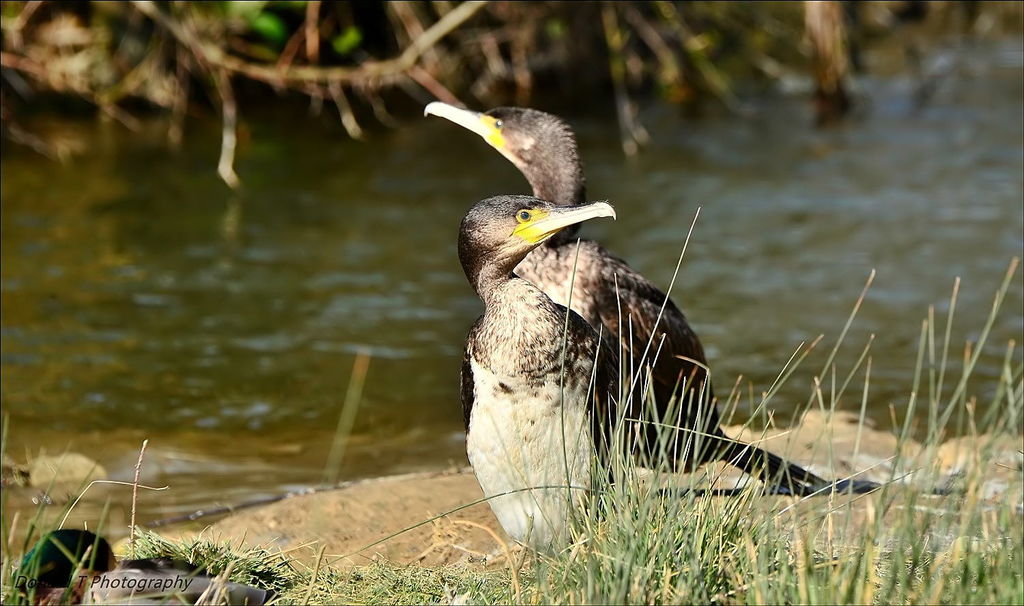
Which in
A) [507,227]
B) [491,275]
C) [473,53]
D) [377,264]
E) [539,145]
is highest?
[473,53]

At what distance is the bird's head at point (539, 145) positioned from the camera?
5.22m

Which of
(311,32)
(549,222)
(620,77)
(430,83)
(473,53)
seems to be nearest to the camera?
(549,222)

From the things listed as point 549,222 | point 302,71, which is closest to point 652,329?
point 549,222

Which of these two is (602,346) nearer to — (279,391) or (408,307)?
(279,391)

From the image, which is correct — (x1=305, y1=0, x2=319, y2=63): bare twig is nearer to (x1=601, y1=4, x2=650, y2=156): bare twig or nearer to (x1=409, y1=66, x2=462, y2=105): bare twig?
(x1=409, y1=66, x2=462, y2=105): bare twig

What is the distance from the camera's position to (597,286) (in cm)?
480

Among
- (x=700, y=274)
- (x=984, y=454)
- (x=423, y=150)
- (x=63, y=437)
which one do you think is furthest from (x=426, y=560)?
(x=423, y=150)

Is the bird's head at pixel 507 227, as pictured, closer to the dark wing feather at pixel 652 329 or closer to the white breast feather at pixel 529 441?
the white breast feather at pixel 529 441

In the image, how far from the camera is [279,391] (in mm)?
7324

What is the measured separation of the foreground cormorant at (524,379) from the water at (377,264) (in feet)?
7.62

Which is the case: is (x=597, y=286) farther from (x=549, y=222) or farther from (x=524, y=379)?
(x=524, y=379)

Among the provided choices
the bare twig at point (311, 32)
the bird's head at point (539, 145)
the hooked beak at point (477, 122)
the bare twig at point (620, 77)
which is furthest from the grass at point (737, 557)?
the bare twig at point (620, 77)

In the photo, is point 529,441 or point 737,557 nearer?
point 737,557

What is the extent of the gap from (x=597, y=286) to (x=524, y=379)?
1.17 metres
